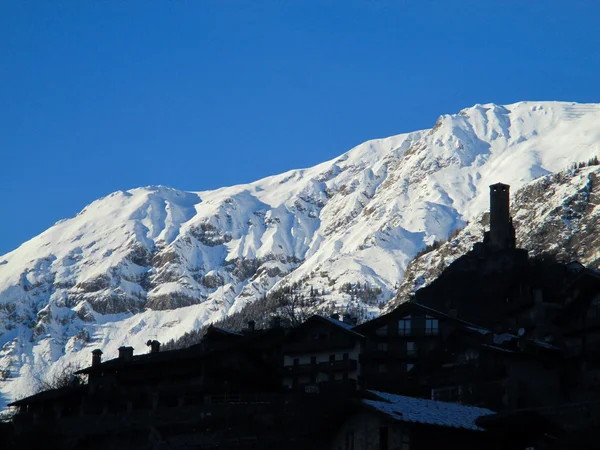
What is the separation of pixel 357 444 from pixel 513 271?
7387cm

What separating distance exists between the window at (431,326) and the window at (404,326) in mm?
1410

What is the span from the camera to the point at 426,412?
57.4m

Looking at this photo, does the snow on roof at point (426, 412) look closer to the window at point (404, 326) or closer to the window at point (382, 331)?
the window at point (404, 326)

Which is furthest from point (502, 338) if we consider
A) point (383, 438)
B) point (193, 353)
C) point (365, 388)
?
point (383, 438)

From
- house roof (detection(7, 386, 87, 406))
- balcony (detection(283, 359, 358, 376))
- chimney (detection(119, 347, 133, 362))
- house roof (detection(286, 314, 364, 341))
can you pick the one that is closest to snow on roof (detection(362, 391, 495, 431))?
balcony (detection(283, 359, 358, 376))

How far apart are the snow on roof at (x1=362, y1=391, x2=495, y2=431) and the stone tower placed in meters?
83.9

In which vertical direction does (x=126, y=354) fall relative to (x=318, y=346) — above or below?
below

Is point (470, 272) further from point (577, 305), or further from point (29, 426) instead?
point (29, 426)

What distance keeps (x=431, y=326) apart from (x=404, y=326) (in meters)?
2.13

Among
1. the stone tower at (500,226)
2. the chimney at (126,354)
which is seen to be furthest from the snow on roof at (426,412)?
the stone tower at (500,226)

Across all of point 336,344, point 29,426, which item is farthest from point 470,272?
point 29,426

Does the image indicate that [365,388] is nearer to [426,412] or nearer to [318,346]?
[318,346]

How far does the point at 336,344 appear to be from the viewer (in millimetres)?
97000

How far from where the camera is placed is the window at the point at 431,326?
316ft
